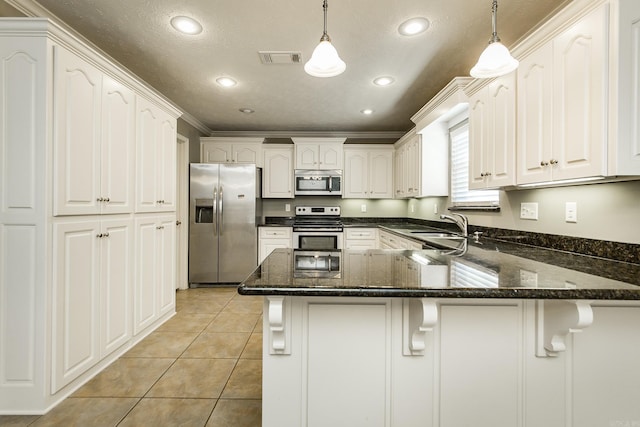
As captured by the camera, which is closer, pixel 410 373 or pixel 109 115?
pixel 410 373

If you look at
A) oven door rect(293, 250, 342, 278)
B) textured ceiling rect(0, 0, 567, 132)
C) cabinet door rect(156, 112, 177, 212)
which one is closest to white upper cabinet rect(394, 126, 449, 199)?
textured ceiling rect(0, 0, 567, 132)

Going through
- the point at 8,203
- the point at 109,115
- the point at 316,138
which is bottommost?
the point at 8,203

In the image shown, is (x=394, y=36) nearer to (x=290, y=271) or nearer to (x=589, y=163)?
(x=589, y=163)

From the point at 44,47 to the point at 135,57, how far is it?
3.68 ft

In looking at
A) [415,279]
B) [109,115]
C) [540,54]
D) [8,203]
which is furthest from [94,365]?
[540,54]

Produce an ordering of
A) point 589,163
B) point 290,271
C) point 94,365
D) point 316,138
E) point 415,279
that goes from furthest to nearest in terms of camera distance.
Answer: point 316,138 < point 94,365 < point 589,163 < point 290,271 < point 415,279

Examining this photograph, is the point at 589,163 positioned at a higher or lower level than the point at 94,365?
higher

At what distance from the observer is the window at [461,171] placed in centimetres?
302

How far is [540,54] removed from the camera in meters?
1.65

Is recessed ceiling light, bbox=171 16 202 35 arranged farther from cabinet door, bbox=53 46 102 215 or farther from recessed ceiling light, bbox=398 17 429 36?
recessed ceiling light, bbox=398 17 429 36

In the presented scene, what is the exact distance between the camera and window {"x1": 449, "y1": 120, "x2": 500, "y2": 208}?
3021 millimetres

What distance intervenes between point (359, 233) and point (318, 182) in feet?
3.42

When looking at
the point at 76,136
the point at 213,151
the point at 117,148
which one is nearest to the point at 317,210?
the point at 213,151

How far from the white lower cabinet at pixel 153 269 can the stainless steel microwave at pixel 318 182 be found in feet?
7.10
